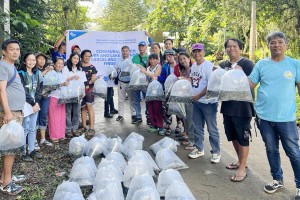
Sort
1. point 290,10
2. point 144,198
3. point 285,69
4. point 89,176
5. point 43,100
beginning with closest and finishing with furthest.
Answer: point 144,198, point 285,69, point 89,176, point 43,100, point 290,10

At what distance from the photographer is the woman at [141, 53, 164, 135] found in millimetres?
5977

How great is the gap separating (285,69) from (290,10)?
527 inches

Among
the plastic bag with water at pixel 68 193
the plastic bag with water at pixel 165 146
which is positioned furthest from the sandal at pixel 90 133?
the plastic bag with water at pixel 68 193

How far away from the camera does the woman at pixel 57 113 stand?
18.1 feet

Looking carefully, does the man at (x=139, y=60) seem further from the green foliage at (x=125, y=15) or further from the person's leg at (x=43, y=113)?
the green foliage at (x=125, y=15)

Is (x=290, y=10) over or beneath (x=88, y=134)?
over

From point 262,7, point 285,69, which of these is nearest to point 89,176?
point 285,69

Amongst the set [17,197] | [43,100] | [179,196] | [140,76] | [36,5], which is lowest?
[17,197]

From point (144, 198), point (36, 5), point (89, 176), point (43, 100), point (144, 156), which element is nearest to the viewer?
point (144, 198)

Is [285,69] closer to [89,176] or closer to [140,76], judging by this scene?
[89,176]

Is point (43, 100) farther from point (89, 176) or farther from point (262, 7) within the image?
point (262, 7)

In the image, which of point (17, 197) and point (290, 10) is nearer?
point (17, 197)

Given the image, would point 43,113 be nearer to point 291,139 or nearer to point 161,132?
point 161,132

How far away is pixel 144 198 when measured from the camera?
271 centimetres
